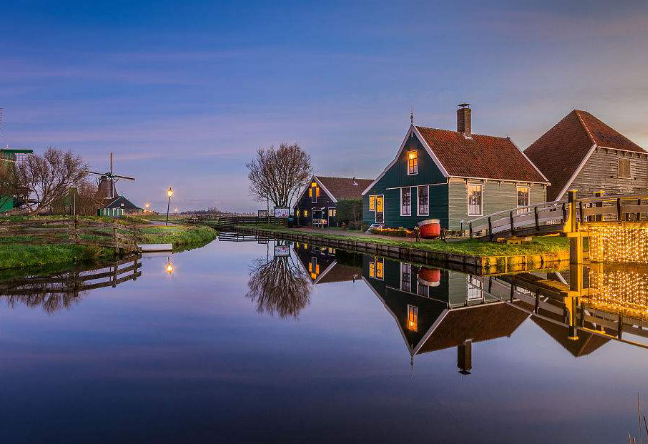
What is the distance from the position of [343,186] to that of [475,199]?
24315 mm

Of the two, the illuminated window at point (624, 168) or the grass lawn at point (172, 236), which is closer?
the grass lawn at point (172, 236)

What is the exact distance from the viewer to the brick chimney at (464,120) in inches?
1195

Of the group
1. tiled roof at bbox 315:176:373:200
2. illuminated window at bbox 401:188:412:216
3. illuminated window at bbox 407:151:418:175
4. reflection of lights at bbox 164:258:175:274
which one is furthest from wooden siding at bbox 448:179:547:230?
tiled roof at bbox 315:176:373:200

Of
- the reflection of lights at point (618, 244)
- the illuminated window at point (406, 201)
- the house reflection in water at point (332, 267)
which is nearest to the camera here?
the house reflection in water at point (332, 267)

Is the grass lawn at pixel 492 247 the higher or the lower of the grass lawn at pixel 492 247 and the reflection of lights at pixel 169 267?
the higher

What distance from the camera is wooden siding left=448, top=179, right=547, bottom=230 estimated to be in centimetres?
2585

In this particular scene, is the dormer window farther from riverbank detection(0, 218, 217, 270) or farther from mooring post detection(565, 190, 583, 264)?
mooring post detection(565, 190, 583, 264)

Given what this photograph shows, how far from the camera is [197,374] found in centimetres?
622

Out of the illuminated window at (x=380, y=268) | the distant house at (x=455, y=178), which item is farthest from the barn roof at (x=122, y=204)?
the illuminated window at (x=380, y=268)

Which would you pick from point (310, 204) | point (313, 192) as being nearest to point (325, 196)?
point (313, 192)

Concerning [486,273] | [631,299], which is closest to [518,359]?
[631,299]

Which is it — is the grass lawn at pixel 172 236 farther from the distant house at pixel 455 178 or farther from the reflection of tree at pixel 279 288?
the distant house at pixel 455 178

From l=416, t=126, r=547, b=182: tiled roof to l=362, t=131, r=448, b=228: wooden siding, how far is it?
0.86 m

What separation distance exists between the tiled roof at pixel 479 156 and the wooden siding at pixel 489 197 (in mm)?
523
